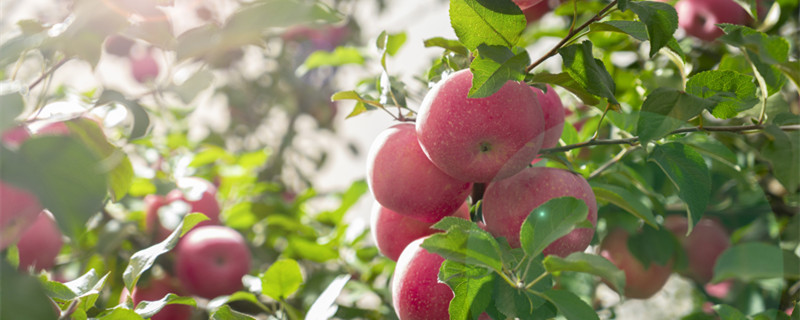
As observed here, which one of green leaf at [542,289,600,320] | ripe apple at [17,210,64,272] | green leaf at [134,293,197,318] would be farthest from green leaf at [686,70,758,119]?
ripe apple at [17,210,64,272]

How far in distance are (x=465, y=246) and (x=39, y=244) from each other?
29.3 inches

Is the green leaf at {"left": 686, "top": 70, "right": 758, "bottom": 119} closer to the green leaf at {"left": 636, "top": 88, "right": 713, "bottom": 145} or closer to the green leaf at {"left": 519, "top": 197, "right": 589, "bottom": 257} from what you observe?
the green leaf at {"left": 636, "top": 88, "right": 713, "bottom": 145}

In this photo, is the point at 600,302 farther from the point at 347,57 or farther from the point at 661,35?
the point at 661,35

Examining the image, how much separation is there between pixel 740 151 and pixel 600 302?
0.42m

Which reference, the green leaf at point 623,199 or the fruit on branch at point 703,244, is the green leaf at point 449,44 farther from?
the fruit on branch at point 703,244

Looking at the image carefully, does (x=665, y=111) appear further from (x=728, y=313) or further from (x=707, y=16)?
(x=707, y=16)

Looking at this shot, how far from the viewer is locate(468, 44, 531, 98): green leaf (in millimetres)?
573

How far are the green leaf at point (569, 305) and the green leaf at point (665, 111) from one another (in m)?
0.17

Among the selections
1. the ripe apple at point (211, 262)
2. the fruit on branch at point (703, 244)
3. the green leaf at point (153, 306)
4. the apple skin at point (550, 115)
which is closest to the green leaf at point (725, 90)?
the apple skin at point (550, 115)

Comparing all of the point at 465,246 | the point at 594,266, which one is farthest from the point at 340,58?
the point at 594,266

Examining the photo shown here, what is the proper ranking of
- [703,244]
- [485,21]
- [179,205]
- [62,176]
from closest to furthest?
[62,176] < [485,21] < [703,244] < [179,205]

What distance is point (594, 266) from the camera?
0.50m

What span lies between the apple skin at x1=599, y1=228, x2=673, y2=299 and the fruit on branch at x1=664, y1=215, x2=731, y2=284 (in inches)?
1.7

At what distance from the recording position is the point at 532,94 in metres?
0.67
